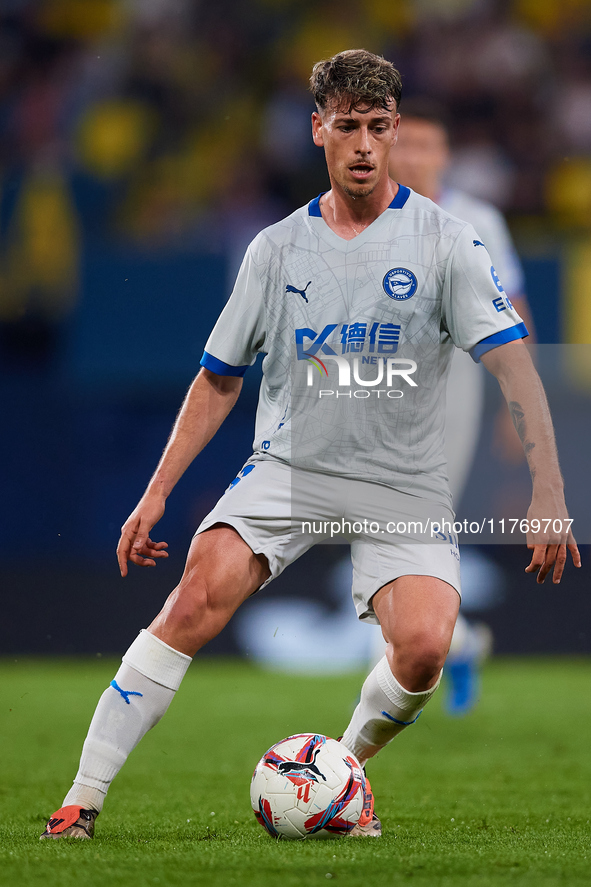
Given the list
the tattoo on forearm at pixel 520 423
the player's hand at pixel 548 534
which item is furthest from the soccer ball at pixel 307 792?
the tattoo on forearm at pixel 520 423

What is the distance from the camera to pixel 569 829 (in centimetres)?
318

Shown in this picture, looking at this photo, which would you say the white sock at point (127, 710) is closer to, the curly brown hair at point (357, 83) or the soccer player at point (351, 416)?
the soccer player at point (351, 416)

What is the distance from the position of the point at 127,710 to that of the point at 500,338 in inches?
54.4

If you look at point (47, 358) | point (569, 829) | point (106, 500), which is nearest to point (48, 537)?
point (106, 500)

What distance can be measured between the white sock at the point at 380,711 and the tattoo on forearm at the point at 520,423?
68 cm

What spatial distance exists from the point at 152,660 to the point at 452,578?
2.71ft

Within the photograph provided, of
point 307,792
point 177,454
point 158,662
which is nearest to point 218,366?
point 177,454

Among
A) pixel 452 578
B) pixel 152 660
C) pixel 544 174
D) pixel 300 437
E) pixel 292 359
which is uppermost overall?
pixel 544 174

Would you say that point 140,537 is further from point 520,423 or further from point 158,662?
point 520,423

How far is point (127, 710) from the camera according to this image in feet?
10.1

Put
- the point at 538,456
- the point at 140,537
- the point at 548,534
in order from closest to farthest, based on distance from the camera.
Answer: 1. the point at 548,534
2. the point at 538,456
3. the point at 140,537

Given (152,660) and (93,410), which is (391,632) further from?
(93,410)

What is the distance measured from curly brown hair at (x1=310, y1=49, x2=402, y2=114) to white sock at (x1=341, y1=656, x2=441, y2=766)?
1516 mm

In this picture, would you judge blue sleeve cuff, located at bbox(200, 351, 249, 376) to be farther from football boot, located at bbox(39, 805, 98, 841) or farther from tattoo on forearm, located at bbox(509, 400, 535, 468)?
football boot, located at bbox(39, 805, 98, 841)
